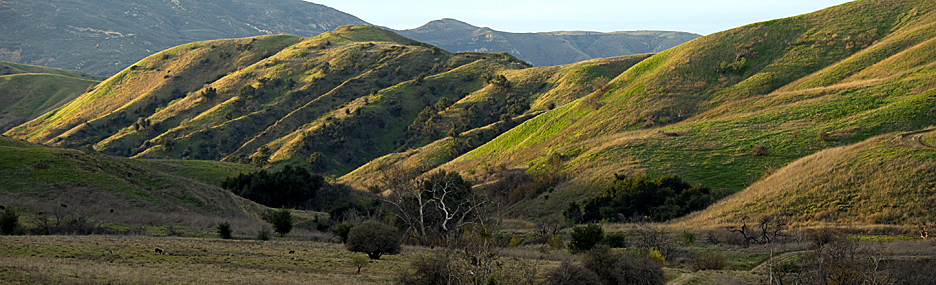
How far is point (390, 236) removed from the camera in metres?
24.2

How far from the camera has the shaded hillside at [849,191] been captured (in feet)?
96.0

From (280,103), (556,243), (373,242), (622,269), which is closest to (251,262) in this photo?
(373,242)

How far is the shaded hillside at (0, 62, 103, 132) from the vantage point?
141250mm

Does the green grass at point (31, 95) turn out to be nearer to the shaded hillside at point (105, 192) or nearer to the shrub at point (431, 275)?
the shaded hillside at point (105, 192)

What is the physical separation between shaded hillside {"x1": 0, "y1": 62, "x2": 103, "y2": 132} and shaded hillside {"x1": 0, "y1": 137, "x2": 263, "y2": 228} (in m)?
128

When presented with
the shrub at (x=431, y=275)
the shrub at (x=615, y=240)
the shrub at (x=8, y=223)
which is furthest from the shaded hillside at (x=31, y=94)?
the shrub at (x=431, y=275)

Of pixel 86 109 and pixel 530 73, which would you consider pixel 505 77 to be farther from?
pixel 86 109

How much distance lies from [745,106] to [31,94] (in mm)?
191190

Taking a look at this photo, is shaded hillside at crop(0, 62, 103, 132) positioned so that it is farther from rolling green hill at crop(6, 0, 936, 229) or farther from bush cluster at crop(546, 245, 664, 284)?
bush cluster at crop(546, 245, 664, 284)

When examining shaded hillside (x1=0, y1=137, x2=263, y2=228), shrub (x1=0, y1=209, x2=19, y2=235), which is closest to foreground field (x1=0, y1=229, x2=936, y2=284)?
shrub (x1=0, y1=209, x2=19, y2=235)

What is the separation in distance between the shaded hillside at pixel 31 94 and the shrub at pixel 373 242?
155966 millimetres

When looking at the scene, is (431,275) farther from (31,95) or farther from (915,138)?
(31,95)

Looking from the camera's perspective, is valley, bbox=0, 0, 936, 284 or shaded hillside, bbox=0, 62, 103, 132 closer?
valley, bbox=0, 0, 936, 284

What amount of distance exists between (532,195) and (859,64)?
40.6 m
